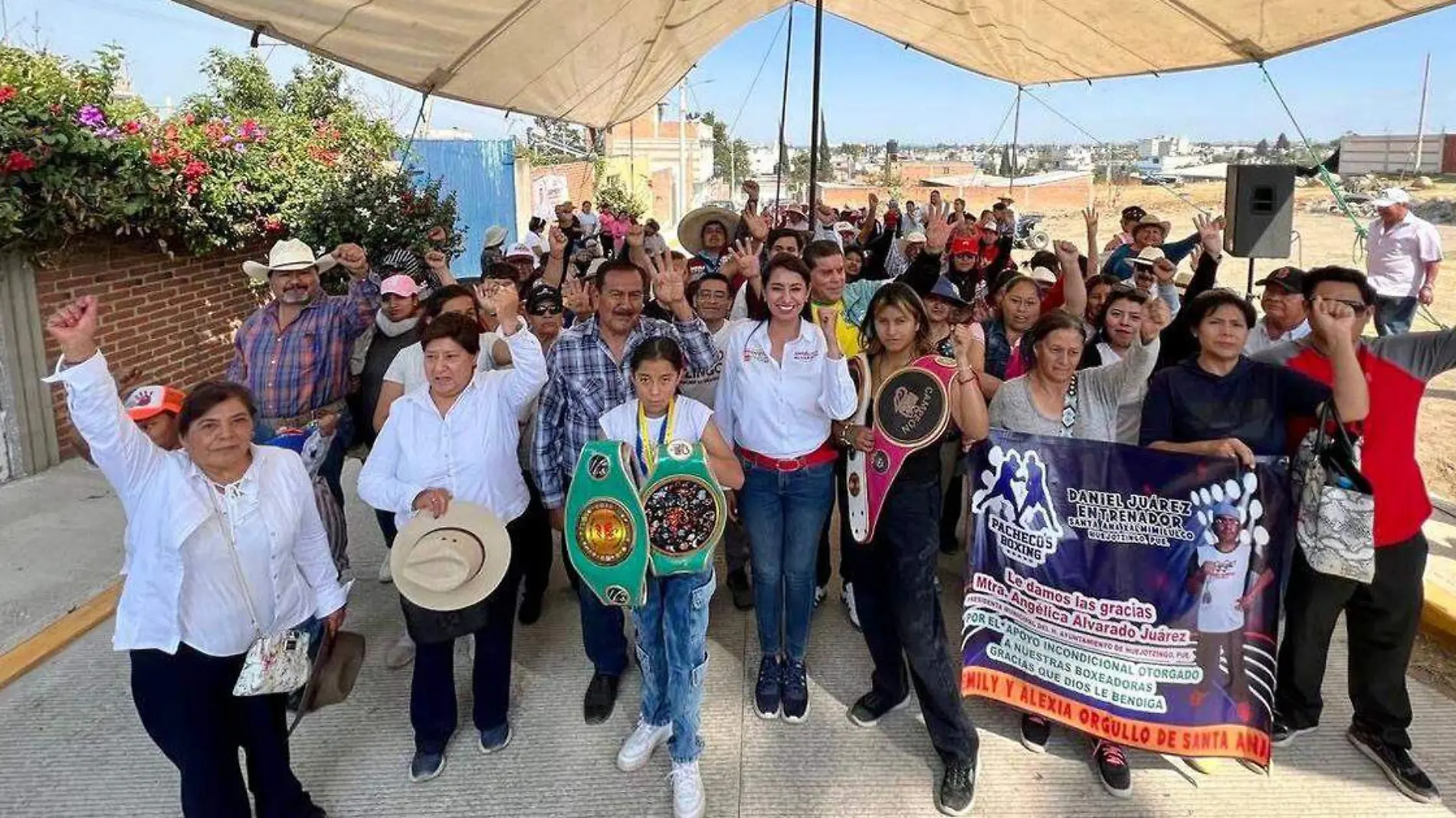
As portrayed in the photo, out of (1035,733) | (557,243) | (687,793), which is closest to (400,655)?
(687,793)

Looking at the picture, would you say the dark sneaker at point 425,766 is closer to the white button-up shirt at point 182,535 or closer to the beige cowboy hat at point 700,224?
the white button-up shirt at point 182,535

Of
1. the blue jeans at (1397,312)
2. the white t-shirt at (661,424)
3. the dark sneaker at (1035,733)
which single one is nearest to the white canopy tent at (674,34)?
the white t-shirt at (661,424)

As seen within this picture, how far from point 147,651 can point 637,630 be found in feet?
4.70

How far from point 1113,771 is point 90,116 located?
270 inches

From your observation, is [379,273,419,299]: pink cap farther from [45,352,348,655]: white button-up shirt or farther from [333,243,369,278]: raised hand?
[45,352,348,655]: white button-up shirt

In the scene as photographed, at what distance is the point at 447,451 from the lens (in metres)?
2.77

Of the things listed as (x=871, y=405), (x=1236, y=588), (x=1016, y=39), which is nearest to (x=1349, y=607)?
(x=1236, y=588)

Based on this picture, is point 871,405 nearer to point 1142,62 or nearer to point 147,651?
point 147,651

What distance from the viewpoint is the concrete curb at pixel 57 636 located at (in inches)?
138

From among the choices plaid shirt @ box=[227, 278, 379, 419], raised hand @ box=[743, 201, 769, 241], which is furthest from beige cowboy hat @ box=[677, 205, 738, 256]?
plaid shirt @ box=[227, 278, 379, 419]

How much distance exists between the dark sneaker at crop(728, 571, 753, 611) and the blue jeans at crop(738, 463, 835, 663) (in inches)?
35.5

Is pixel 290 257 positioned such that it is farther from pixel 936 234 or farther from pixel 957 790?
Answer: pixel 957 790

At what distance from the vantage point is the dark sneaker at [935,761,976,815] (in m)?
2.71

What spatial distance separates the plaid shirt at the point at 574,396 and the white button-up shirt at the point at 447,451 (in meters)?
0.27
